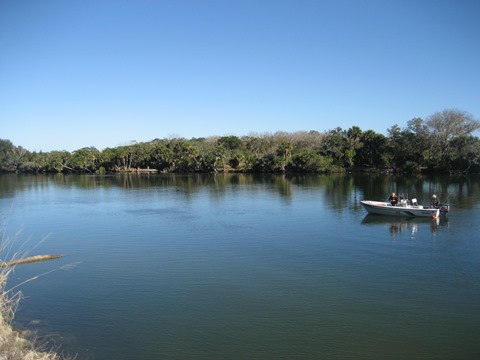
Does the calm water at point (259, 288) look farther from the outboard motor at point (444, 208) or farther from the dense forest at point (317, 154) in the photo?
the dense forest at point (317, 154)

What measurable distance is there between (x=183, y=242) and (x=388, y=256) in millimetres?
10920

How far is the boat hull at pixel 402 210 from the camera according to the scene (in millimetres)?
28141

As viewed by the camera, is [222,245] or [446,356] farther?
[222,245]

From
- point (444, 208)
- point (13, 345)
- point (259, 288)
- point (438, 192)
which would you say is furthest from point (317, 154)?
point (13, 345)

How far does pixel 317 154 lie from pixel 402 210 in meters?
54.7

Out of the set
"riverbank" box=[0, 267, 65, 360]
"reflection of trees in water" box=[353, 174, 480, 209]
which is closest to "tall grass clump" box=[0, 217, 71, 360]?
"riverbank" box=[0, 267, 65, 360]

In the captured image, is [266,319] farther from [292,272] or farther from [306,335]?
[292,272]

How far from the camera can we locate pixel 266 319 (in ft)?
41.2

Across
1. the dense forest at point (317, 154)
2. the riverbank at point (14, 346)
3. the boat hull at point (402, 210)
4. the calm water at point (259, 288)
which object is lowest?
the calm water at point (259, 288)

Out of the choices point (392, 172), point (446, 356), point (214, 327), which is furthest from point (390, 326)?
point (392, 172)

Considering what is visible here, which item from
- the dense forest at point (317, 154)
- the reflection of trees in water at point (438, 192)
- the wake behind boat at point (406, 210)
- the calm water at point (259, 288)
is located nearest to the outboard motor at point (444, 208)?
the wake behind boat at point (406, 210)

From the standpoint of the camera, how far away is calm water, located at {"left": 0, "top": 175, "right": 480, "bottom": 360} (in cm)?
1122

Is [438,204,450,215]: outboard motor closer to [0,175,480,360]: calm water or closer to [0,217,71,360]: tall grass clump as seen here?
[0,175,480,360]: calm water

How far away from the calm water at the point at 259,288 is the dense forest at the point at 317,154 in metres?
47.6
